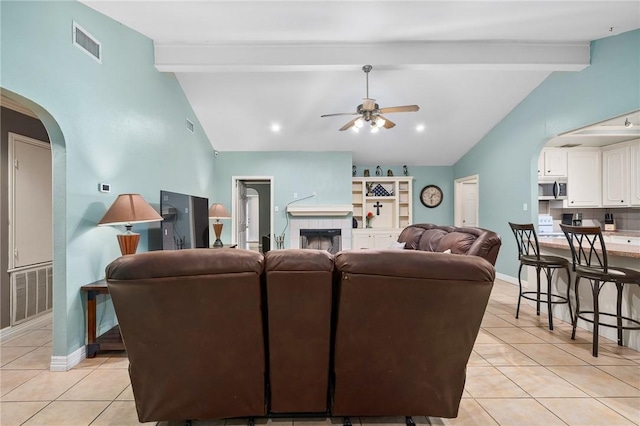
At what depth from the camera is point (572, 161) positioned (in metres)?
5.17

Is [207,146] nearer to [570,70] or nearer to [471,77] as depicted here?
[471,77]

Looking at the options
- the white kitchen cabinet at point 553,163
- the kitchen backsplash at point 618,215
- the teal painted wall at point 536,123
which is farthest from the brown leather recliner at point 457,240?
the kitchen backsplash at point 618,215

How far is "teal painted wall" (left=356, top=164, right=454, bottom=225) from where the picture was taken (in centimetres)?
732

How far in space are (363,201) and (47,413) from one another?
605cm

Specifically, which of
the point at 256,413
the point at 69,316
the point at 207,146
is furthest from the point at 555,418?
the point at 207,146

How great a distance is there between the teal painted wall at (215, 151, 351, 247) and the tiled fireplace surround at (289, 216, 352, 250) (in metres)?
0.16

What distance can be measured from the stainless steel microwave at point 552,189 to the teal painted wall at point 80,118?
6046 millimetres

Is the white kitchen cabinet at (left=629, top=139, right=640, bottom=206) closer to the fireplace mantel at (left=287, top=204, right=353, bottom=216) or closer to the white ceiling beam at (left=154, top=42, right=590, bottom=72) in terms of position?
the white ceiling beam at (left=154, top=42, right=590, bottom=72)

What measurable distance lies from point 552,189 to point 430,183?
2.61 meters

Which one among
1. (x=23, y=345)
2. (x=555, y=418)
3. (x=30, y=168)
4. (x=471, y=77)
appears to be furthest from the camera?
(x=471, y=77)

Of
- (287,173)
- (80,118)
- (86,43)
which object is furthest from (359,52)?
(287,173)

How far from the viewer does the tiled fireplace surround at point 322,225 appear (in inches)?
256

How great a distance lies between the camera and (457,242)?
298 cm

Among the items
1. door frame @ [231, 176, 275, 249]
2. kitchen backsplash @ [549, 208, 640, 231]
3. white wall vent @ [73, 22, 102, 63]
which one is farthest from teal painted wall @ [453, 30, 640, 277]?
white wall vent @ [73, 22, 102, 63]
